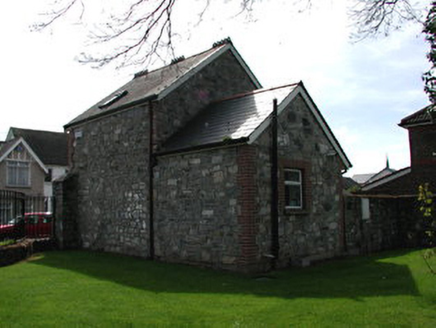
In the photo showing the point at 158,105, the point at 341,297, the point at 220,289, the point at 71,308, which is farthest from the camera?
the point at 158,105

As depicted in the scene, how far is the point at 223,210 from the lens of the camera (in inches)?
452

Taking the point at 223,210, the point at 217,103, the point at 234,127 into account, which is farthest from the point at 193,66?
the point at 223,210

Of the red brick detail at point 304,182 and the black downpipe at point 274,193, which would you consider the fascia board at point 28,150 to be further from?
the black downpipe at point 274,193

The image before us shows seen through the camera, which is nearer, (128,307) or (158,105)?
(128,307)

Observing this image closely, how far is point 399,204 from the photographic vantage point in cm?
1770

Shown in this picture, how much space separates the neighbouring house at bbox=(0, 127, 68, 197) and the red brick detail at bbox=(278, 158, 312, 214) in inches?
860

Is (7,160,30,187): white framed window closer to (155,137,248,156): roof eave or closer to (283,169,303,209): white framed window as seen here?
(155,137,248,156): roof eave

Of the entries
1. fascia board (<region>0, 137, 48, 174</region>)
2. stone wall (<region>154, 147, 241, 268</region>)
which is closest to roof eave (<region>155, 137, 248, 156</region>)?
stone wall (<region>154, 147, 241, 268</region>)

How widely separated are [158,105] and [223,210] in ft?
15.3

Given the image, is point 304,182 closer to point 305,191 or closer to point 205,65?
point 305,191

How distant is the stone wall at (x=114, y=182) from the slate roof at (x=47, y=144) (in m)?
18.4

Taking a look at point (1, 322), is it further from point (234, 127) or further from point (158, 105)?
point (158, 105)

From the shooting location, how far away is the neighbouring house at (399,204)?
1580cm

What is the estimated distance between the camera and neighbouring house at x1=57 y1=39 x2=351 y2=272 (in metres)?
11.4
